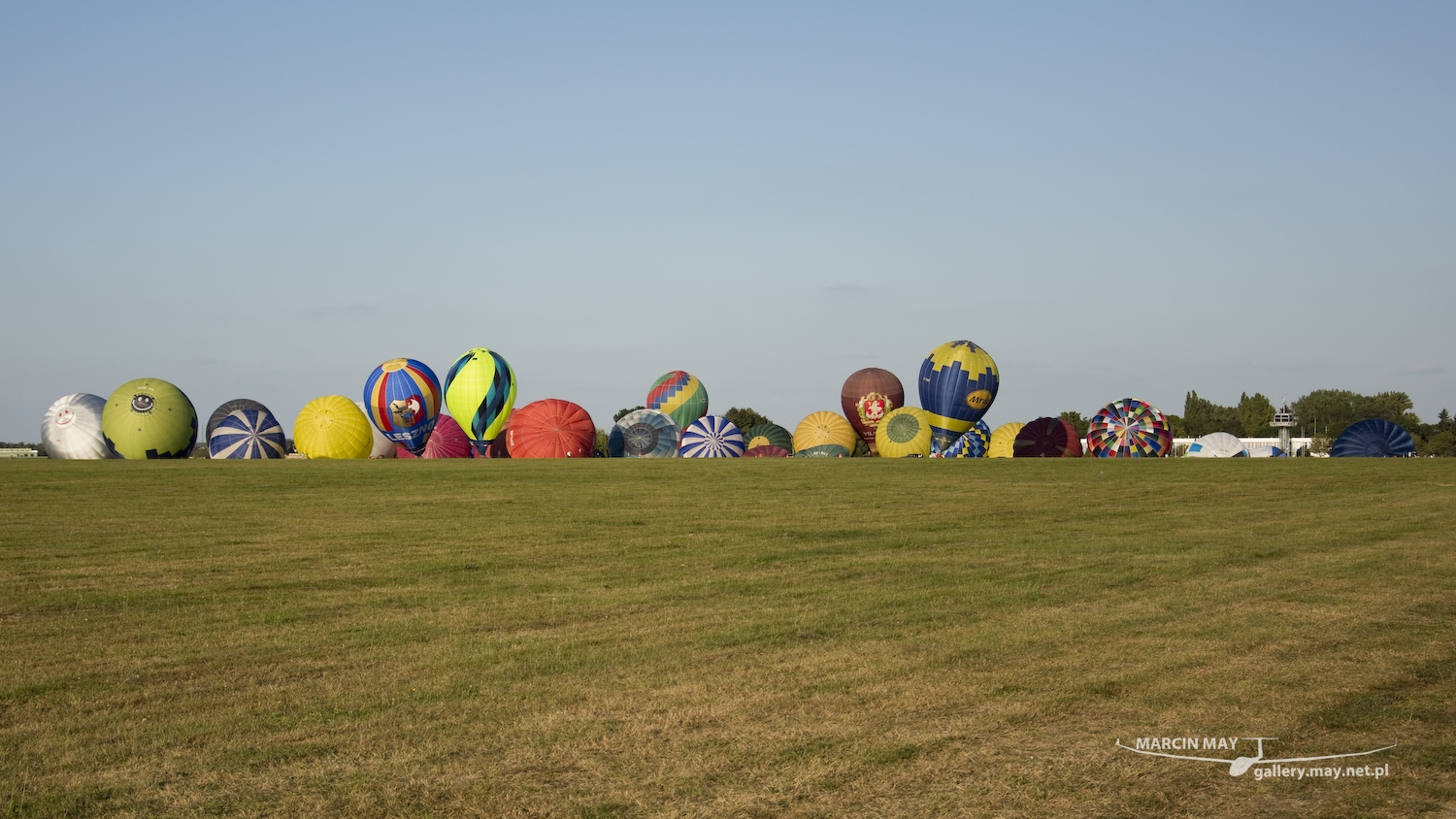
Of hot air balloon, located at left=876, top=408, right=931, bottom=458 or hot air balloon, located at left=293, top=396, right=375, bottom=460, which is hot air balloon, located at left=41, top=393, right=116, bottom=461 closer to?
hot air balloon, located at left=293, top=396, right=375, bottom=460

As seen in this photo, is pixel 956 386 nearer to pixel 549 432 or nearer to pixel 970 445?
pixel 970 445

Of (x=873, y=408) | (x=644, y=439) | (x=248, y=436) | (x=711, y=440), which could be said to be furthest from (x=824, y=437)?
(x=248, y=436)

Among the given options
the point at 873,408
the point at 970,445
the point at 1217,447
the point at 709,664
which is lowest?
the point at 709,664

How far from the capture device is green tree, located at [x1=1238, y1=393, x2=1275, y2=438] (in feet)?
447

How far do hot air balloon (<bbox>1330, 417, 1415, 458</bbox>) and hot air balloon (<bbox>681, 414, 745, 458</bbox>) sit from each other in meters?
25.1

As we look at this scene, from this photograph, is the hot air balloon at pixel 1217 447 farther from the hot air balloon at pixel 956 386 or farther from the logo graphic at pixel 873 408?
the hot air balloon at pixel 956 386

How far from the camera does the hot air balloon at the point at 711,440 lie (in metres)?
55.1

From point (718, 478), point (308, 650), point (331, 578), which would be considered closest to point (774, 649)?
point (308, 650)

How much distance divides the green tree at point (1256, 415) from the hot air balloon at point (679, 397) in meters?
88.1

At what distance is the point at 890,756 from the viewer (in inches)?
222

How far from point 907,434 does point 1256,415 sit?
105434 mm

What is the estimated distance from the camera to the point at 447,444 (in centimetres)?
5109

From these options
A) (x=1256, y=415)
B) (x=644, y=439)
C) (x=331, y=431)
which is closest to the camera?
(x=331, y=431)

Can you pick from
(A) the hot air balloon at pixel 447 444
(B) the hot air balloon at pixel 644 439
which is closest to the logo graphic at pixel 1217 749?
(A) the hot air balloon at pixel 447 444
